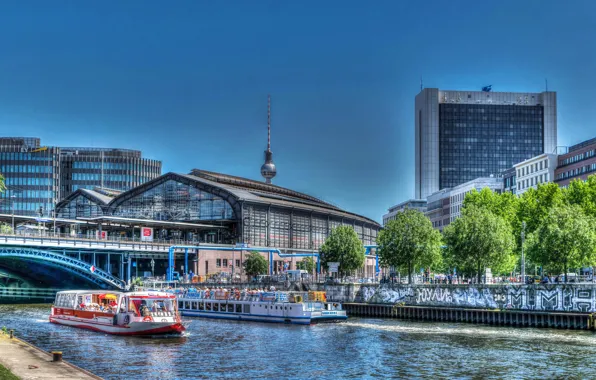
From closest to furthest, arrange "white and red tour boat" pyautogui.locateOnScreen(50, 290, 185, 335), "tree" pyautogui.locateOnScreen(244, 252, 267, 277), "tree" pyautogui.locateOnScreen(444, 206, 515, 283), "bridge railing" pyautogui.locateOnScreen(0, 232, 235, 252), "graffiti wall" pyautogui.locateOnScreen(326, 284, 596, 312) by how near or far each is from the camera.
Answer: "white and red tour boat" pyautogui.locateOnScreen(50, 290, 185, 335) < "graffiti wall" pyautogui.locateOnScreen(326, 284, 596, 312) < "tree" pyautogui.locateOnScreen(444, 206, 515, 283) < "bridge railing" pyautogui.locateOnScreen(0, 232, 235, 252) < "tree" pyautogui.locateOnScreen(244, 252, 267, 277)

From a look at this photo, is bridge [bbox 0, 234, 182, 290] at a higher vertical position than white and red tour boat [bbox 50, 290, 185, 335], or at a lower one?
higher

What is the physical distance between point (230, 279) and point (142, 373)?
328ft

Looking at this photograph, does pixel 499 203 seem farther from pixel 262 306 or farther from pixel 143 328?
pixel 143 328

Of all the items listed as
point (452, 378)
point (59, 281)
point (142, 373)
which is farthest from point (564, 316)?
point (59, 281)

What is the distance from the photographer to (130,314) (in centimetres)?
8762

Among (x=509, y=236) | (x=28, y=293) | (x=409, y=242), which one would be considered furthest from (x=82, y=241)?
(x=509, y=236)

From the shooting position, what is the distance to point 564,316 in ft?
303

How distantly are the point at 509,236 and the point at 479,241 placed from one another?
7.46m

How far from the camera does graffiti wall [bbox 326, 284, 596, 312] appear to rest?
3713 inches

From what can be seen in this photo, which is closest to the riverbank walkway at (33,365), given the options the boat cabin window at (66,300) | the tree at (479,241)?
the boat cabin window at (66,300)

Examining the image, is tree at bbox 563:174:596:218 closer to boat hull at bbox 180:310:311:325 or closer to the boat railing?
the boat railing

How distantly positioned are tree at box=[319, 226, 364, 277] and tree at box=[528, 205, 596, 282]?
158 feet

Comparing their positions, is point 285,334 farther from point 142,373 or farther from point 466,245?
point 466,245

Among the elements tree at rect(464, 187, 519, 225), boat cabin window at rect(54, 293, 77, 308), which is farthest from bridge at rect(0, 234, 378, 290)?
tree at rect(464, 187, 519, 225)
